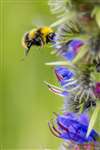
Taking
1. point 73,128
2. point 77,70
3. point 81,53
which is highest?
point 81,53

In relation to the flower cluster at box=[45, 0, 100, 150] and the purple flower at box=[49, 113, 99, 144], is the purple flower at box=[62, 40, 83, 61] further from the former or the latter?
the purple flower at box=[49, 113, 99, 144]

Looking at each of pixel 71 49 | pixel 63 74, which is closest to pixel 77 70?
pixel 71 49

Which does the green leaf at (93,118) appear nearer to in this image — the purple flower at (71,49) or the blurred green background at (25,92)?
the purple flower at (71,49)

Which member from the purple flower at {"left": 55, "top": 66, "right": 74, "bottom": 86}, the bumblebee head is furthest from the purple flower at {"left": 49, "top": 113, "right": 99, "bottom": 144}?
the bumblebee head

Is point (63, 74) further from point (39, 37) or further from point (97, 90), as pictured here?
point (39, 37)

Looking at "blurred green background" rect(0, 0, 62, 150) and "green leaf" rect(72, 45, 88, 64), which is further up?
"green leaf" rect(72, 45, 88, 64)

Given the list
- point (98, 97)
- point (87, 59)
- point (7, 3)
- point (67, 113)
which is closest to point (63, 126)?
point (67, 113)
